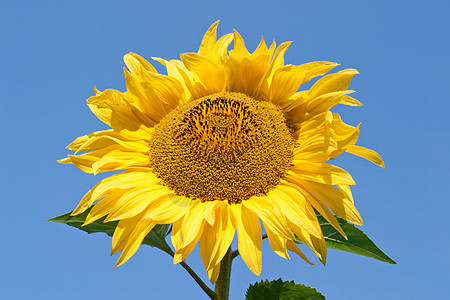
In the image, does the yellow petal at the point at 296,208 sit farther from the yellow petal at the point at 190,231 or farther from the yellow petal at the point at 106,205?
the yellow petal at the point at 106,205

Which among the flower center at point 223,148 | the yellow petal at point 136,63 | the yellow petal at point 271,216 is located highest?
the yellow petal at point 136,63

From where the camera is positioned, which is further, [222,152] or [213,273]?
[222,152]

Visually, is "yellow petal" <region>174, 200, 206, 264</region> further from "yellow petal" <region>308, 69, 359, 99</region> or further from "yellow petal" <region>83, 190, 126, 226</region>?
"yellow petal" <region>308, 69, 359, 99</region>

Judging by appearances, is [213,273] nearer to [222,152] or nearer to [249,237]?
[249,237]

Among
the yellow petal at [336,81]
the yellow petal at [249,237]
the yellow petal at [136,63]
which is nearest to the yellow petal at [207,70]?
the yellow petal at [136,63]

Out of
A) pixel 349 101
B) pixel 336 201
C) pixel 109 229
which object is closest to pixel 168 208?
pixel 109 229

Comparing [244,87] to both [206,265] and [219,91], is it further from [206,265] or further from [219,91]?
[206,265]

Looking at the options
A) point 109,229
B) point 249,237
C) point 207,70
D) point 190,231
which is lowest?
point 249,237

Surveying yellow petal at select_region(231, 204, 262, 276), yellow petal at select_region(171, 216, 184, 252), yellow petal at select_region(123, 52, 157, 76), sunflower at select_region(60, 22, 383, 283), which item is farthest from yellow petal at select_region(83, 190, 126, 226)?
yellow petal at select_region(123, 52, 157, 76)
